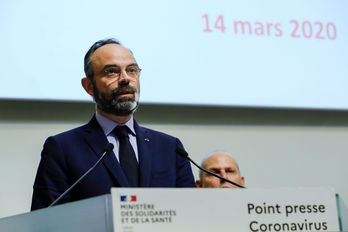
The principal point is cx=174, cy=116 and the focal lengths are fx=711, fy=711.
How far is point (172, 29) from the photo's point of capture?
3250 mm

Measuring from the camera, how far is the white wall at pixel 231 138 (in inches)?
122

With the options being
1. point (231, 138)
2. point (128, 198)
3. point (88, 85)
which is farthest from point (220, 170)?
point (128, 198)

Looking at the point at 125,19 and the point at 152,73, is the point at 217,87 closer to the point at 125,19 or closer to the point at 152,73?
the point at 152,73

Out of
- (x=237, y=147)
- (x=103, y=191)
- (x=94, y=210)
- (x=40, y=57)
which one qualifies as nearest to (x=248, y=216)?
(x=94, y=210)

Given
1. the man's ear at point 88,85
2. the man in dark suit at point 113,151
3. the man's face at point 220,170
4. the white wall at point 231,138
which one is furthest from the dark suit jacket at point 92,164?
the white wall at point 231,138

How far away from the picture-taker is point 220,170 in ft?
9.96

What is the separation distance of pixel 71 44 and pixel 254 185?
45.8 inches

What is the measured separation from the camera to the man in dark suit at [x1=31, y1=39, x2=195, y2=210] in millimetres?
1881

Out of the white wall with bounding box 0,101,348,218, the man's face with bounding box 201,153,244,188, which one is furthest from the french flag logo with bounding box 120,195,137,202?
the white wall with bounding box 0,101,348,218

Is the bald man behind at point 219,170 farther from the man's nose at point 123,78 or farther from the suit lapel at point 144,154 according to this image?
the man's nose at point 123,78

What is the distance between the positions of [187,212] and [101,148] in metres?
0.62

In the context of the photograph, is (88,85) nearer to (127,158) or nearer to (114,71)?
(114,71)

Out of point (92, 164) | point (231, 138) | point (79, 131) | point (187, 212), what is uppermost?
point (231, 138)

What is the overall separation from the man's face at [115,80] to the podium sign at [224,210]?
62 centimetres
